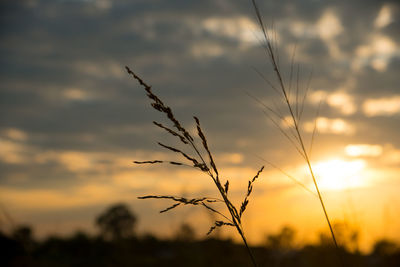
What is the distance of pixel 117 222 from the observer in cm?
1113

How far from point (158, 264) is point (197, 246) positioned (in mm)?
913

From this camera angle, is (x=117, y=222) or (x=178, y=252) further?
(x=117, y=222)

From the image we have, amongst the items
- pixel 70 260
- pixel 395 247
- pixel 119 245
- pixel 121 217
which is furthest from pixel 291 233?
pixel 121 217

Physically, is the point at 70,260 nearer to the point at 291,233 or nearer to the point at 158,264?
the point at 158,264

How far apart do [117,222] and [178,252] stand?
13.5ft

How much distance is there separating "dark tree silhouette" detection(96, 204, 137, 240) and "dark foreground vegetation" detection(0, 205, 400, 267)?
11cm

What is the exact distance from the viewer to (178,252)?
7.63 meters

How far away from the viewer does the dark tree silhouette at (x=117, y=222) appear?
10195 millimetres

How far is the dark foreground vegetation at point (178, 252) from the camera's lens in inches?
253

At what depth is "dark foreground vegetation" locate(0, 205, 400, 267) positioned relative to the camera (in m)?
6.43

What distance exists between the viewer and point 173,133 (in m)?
1.80

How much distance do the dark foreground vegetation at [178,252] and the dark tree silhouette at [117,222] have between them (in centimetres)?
11

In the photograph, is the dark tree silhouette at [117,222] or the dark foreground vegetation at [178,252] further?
the dark tree silhouette at [117,222]

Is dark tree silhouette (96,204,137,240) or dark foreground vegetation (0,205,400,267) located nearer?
dark foreground vegetation (0,205,400,267)
